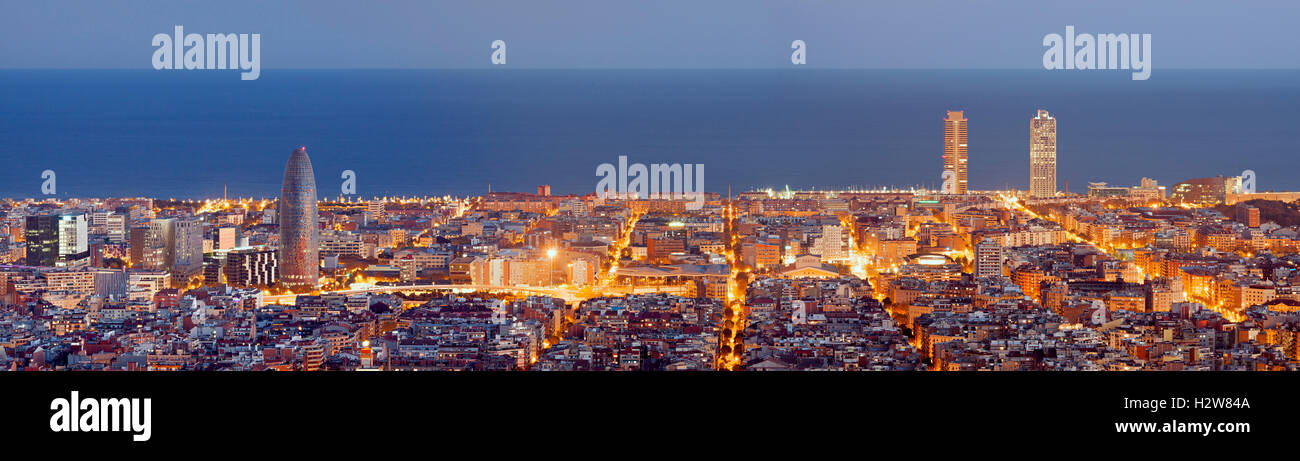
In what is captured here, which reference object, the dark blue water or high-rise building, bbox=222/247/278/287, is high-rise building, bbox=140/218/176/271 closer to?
high-rise building, bbox=222/247/278/287

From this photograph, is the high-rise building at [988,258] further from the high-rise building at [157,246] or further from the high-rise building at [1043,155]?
the high-rise building at [157,246]

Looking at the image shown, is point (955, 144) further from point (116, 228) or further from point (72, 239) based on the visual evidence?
point (72, 239)

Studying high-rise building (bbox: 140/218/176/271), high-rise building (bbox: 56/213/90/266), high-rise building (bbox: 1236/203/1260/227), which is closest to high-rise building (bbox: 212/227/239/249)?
high-rise building (bbox: 140/218/176/271)

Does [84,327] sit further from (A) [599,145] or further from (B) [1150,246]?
(A) [599,145]

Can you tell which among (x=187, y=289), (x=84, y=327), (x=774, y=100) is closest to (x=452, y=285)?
(x=187, y=289)

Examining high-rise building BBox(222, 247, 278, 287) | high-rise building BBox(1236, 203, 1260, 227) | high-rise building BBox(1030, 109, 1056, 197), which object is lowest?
high-rise building BBox(222, 247, 278, 287)

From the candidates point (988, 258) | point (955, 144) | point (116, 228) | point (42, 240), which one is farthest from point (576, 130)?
point (988, 258)

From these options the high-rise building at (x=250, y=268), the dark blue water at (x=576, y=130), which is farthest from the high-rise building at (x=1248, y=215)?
the high-rise building at (x=250, y=268)
